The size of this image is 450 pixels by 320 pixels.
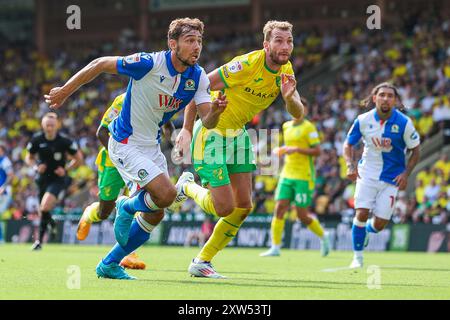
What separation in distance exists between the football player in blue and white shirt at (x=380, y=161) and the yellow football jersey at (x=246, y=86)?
2872 mm

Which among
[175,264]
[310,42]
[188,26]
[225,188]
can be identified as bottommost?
[175,264]

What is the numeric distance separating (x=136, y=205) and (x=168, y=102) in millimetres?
1071

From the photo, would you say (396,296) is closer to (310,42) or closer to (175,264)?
(175,264)

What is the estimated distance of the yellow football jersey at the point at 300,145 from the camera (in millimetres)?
17016

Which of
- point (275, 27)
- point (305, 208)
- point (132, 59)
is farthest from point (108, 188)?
point (305, 208)

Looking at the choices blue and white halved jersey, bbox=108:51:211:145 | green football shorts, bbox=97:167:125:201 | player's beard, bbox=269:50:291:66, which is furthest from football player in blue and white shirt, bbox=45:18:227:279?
green football shorts, bbox=97:167:125:201

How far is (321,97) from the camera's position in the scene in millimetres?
28266

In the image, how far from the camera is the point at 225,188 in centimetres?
995

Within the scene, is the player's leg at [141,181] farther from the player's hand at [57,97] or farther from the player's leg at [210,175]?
the player's hand at [57,97]

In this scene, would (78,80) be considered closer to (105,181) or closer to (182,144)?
(182,144)

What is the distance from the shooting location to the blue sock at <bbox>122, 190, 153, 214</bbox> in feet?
29.7

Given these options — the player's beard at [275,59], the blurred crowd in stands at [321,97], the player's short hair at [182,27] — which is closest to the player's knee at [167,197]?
the player's short hair at [182,27]
